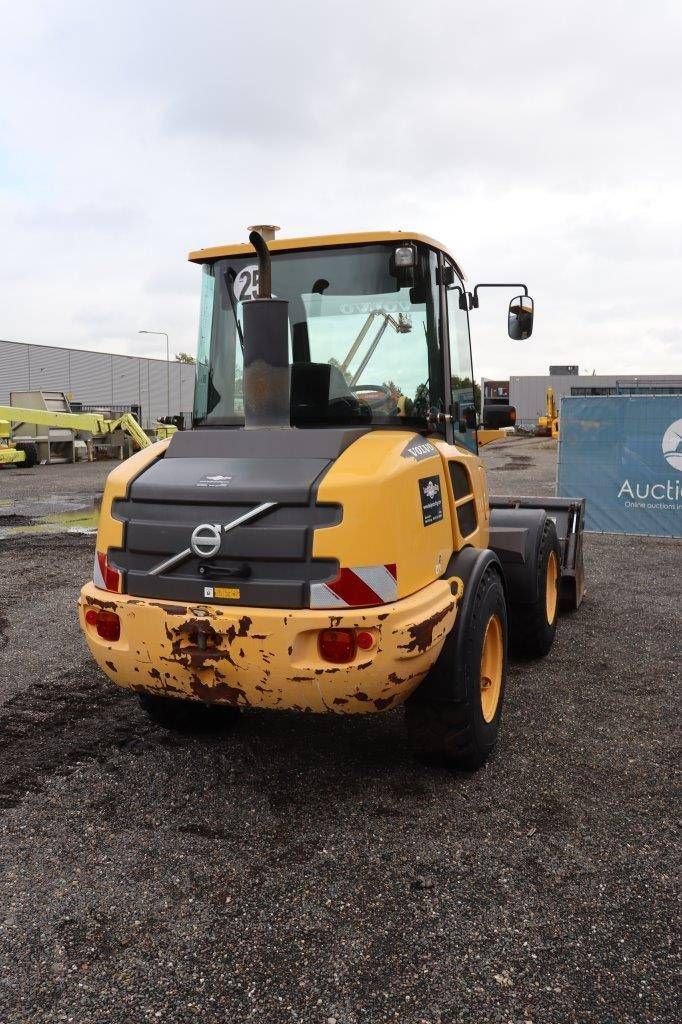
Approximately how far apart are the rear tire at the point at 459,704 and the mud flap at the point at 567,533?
2.98 m

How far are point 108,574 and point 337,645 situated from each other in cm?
115

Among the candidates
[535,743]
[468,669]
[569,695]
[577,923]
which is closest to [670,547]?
[569,695]

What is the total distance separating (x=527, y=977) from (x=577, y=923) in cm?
35

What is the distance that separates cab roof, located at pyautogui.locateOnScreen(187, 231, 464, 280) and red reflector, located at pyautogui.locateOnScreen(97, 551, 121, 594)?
1731 mm

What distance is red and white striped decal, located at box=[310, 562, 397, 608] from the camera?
311cm

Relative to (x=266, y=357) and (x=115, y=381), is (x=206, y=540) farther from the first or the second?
(x=115, y=381)

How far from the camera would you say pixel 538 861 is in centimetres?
308

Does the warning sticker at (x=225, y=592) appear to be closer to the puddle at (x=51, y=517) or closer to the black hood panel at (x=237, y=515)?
the black hood panel at (x=237, y=515)

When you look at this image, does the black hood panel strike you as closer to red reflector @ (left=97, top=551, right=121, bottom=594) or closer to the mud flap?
red reflector @ (left=97, top=551, right=121, bottom=594)

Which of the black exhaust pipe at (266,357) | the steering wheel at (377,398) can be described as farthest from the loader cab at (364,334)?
the black exhaust pipe at (266,357)

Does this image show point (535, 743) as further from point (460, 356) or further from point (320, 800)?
point (460, 356)

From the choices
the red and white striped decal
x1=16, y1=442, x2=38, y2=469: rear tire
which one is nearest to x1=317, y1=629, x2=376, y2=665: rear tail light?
the red and white striped decal

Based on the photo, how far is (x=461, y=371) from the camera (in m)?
4.38

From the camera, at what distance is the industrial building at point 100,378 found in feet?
167
